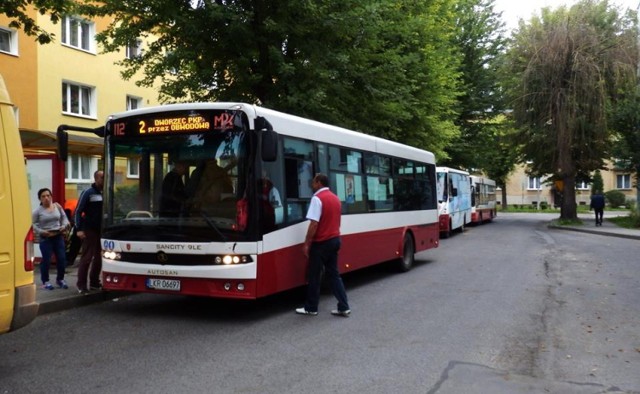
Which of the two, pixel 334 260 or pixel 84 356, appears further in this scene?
pixel 334 260

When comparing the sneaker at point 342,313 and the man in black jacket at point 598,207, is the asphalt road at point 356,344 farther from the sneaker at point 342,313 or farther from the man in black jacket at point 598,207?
the man in black jacket at point 598,207

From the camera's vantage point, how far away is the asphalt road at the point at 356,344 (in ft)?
17.1

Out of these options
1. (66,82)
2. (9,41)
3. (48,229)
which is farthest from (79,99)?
(48,229)

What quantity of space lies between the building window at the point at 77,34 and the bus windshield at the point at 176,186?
1808 cm

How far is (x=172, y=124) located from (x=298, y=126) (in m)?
1.81

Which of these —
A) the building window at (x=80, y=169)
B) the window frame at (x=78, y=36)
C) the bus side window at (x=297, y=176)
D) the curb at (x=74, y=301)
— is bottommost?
the curb at (x=74, y=301)

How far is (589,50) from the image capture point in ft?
94.5

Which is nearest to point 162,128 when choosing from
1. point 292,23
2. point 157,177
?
point 157,177

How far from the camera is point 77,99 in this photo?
2502cm

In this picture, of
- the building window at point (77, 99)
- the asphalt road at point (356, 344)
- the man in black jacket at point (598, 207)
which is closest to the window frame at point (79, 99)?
the building window at point (77, 99)

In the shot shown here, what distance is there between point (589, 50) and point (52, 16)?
25219mm

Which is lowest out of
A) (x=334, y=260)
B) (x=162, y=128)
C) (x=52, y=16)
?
(x=334, y=260)

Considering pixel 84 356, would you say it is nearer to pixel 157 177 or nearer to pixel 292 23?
pixel 157 177

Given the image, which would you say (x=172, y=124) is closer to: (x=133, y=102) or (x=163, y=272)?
(x=163, y=272)
